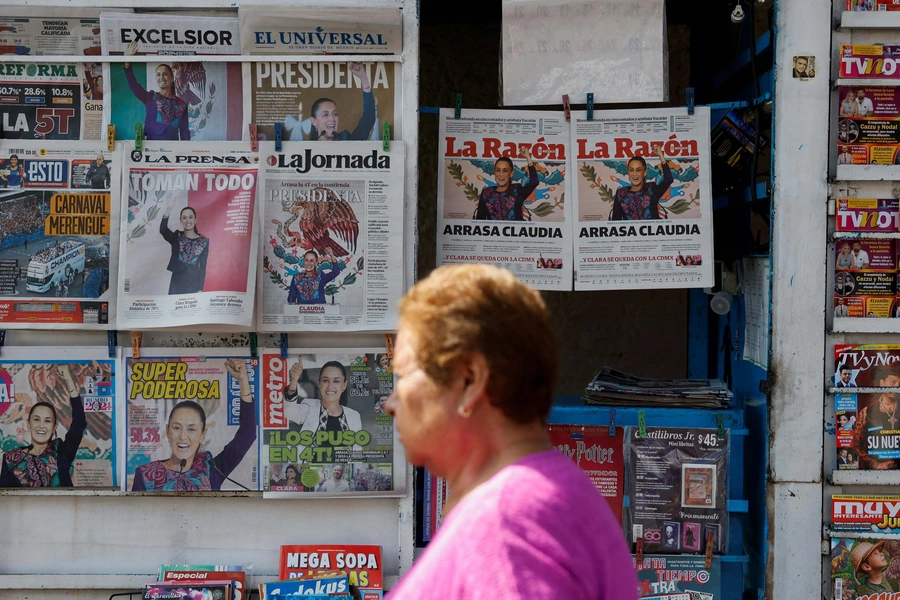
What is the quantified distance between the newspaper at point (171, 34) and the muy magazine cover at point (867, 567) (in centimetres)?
296

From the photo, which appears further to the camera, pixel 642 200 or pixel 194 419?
pixel 642 200

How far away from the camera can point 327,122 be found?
10.5 feet

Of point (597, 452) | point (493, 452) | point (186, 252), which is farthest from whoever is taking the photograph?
point (597, 452)

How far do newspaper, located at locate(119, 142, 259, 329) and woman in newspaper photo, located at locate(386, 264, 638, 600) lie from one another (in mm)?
1820

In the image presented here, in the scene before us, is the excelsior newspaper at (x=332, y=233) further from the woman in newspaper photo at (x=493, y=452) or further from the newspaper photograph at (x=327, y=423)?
the woman in newspaper photo at (x=493, y=452)

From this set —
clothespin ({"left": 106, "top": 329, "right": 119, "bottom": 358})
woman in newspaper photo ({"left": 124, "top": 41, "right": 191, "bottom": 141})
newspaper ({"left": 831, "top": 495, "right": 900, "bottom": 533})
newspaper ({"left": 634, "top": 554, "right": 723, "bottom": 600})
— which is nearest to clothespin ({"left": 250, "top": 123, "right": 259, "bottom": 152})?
woman in newspaper photo ({"left": 124, "top": 41, "right": 191, "bottom": 141})

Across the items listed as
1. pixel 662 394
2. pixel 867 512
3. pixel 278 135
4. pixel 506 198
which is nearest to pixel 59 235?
pixel 278 135

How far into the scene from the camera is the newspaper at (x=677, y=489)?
3227mm

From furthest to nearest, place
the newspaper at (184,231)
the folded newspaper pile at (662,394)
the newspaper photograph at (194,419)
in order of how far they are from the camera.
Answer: the folded newspaper pile at (662,394) < the newspaper photograph at (194,419) < the newspaper at (184,231)

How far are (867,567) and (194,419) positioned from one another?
2.59 metres

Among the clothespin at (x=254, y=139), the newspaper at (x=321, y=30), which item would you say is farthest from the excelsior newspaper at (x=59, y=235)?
the newspaper at (x=321, y=30)

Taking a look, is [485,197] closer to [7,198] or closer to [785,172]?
[785,172]

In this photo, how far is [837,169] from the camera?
314 cm

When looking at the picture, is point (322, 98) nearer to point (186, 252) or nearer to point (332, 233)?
point (332, 233)
